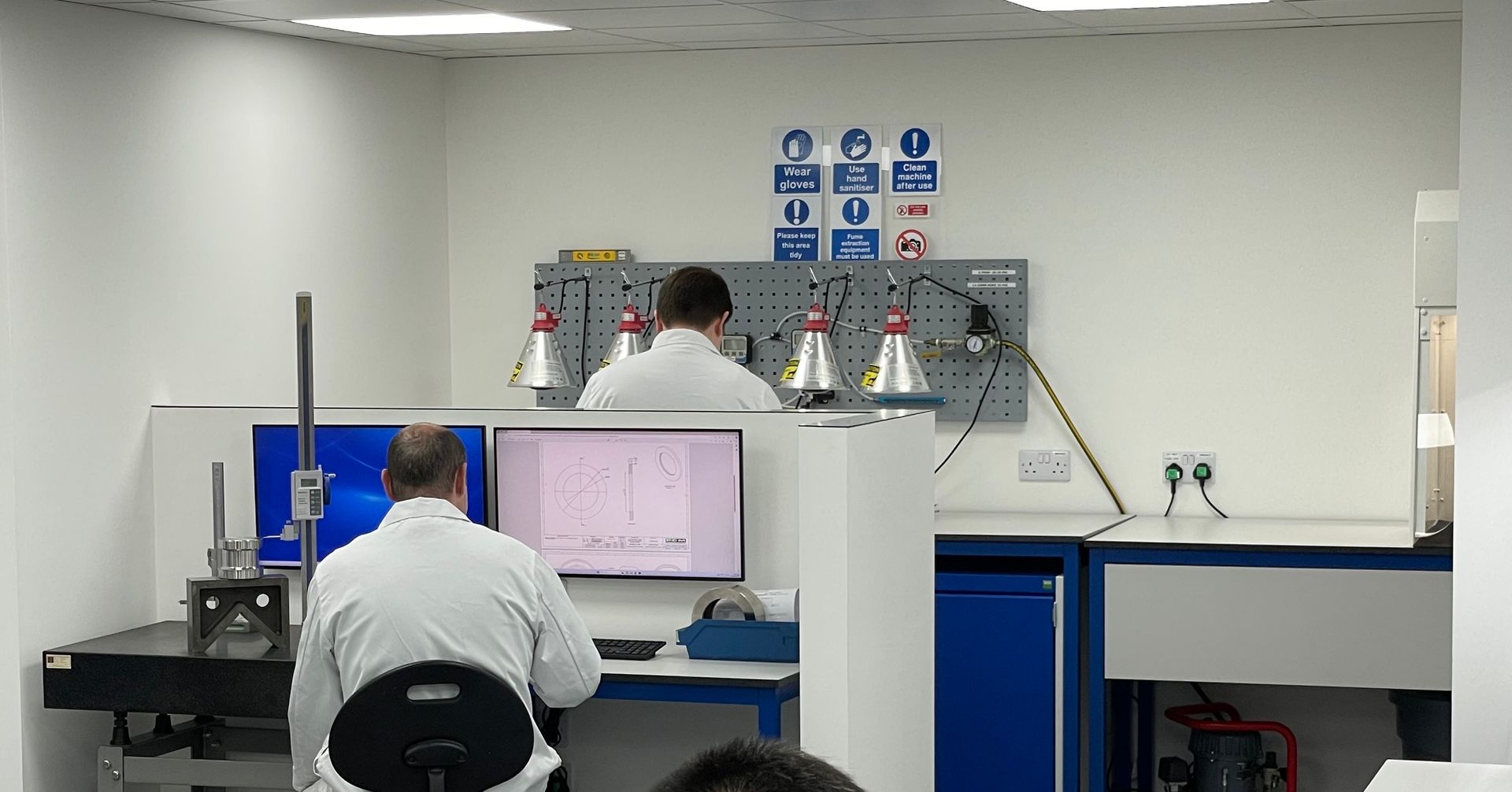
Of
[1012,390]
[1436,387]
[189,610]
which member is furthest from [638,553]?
[1436,387]

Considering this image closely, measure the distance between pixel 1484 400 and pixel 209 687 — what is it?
2.58 m

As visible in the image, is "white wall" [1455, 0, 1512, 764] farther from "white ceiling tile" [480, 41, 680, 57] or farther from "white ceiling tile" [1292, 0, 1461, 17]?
"white ceiling tile" [480, 41, 680, 57]

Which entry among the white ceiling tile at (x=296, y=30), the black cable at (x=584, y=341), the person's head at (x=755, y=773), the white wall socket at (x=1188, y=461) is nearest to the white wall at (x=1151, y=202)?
the white wall socket at (x=1188, y=461)

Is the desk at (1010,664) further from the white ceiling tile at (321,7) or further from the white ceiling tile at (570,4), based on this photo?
the white ceiling tile at (321,7)

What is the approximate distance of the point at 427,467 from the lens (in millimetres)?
3029

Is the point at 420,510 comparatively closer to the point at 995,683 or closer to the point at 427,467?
the point at 427,467

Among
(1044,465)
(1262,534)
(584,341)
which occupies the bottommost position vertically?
(1262,534)

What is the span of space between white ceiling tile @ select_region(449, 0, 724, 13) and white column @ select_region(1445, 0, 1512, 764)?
166 cm

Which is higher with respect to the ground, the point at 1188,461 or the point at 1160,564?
the point at 1188,461

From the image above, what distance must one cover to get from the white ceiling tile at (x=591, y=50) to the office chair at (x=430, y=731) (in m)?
2.53

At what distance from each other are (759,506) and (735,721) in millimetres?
586

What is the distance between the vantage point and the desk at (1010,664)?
420cm

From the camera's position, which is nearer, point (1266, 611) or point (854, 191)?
point (1266, 611)

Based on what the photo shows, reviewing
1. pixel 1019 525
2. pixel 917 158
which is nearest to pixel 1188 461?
pixel 1019 525
